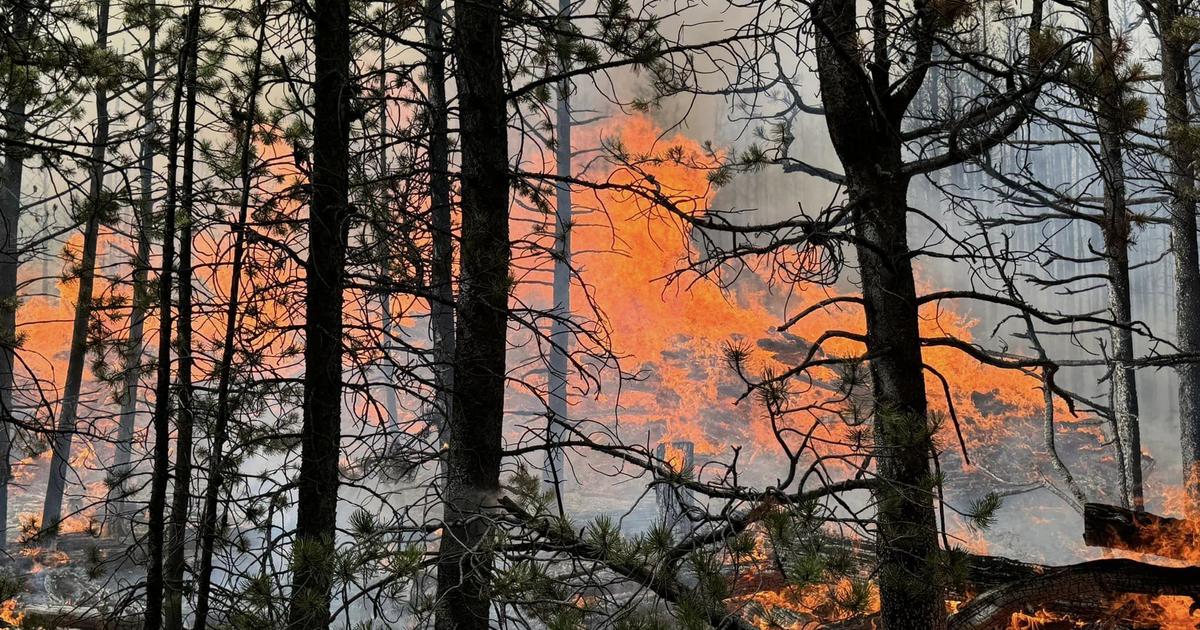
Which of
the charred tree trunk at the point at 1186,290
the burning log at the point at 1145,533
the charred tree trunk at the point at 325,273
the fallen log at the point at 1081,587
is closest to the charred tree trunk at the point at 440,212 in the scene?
the charred tree trunk at the point at 325,273

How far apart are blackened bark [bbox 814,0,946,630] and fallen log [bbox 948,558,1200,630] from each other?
0.96 m

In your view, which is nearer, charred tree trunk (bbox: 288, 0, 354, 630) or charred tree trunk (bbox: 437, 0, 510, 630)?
charred tree trunk (bbox: 288, 0, 354, 630)

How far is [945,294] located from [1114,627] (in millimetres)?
2729

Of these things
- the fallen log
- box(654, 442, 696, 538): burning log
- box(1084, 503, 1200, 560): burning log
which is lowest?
the fallen log

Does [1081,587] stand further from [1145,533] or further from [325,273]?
[325,273]

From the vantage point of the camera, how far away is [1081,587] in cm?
477

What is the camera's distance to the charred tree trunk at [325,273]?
319 centimetres

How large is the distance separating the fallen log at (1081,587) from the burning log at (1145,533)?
173 mm

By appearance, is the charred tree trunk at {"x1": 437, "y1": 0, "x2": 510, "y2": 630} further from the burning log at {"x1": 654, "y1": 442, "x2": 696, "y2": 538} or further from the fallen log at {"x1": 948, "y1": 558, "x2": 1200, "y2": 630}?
the fallen log at {"x1": 948, "y1": 558, "x2": 1200, "y2": 630}

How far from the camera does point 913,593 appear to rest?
3.70 meters

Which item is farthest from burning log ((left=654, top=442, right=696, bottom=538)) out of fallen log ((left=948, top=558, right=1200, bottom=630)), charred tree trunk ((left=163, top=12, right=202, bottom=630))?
charred tree trunk ((left=163, top=12, right=202, bottom=630))

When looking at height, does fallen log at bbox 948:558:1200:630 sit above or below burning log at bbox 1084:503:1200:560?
below

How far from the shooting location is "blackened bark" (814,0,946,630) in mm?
3891

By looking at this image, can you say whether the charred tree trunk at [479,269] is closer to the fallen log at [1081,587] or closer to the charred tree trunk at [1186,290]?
the fallen log at [1081,587]
